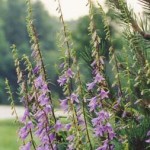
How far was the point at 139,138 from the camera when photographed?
3.23 m

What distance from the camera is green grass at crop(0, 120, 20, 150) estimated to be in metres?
30.4

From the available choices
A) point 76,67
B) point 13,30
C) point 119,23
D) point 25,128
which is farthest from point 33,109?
point 13,30

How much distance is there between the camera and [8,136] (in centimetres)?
3606

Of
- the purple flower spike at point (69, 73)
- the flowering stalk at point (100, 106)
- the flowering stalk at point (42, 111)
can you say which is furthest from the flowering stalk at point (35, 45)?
the flowering stalk at point (100, 106)

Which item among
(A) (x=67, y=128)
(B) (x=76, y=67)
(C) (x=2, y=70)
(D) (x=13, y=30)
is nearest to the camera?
(B) (x=76, y=67)

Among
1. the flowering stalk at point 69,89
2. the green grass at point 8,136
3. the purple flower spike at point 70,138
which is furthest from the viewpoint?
the green grass at point 8,136

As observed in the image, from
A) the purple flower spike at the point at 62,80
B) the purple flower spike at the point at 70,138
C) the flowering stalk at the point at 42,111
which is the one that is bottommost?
the purple flower spike at the point at 70,138

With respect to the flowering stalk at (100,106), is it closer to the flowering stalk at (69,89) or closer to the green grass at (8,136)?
the flowering stalk at (69,89)

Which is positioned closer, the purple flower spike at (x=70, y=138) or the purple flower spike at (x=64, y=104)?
the purple flower spike at (x=70, y=138)

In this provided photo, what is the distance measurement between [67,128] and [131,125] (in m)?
0.34

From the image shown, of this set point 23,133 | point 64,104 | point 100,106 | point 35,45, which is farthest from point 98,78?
point 23,133

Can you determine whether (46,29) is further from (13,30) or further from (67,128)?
(67,128)

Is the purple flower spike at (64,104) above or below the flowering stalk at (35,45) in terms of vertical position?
below

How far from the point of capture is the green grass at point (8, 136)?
3035cm
